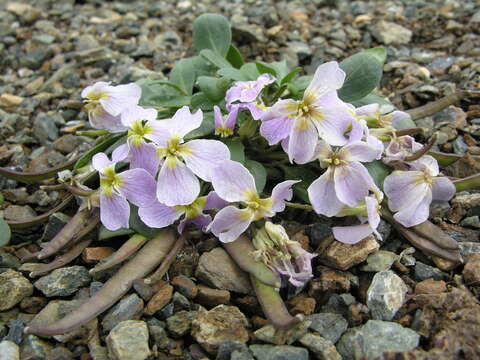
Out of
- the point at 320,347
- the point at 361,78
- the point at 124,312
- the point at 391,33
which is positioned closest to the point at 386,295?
the point at 320,347

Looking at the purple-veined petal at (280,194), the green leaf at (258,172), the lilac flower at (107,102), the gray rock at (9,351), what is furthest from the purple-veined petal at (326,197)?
the gray rock at (9,351)

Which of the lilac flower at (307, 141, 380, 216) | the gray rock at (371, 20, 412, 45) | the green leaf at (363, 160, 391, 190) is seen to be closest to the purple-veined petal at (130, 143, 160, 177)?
the lilac flower at (307, 141, 380, 216)

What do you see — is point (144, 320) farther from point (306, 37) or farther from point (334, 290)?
point (306, 37)

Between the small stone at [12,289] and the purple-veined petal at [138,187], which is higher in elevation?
the purple-veined petal at [138,187]

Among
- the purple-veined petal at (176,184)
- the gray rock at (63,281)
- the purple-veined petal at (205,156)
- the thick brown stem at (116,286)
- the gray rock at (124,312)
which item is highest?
the purple-veined petal at (205,156)

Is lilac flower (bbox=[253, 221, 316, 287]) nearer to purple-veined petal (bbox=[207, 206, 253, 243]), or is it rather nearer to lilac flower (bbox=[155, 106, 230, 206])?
purple-veined petal (bbox=[207, 206, 253, 243])

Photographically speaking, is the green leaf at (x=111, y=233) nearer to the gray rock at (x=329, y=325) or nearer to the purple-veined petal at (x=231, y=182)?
the purple-veined petal at (x=231, y=182)
